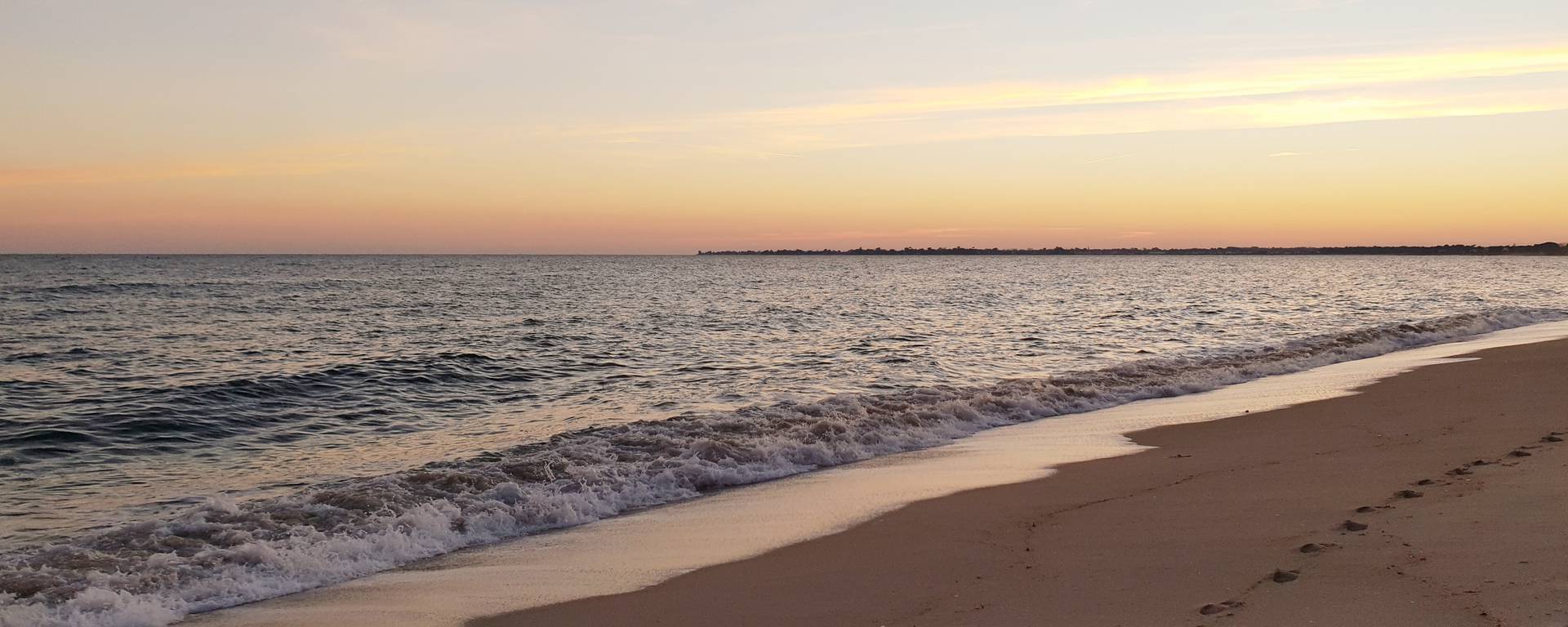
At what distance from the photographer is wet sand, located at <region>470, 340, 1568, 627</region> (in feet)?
16.3

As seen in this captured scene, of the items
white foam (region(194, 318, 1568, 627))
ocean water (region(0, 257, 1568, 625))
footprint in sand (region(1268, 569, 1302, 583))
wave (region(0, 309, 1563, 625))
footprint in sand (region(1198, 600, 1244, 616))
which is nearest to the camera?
footprint in sand (region(1198, 600, 1244, 616))

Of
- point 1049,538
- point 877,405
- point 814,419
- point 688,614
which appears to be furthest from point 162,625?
point 877,405

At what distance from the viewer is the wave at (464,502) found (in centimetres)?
629

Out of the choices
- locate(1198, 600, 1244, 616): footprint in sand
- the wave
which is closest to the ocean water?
the wave

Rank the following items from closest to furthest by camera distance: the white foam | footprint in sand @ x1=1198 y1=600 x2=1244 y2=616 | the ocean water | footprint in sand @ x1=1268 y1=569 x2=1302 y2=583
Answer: footprint in sand @ x1=1198 y1=600 x2=1244 y2=616, footprint in sand @ x1=1268 y1=569 x2=1302 y2=583, the white foam, the ocean water

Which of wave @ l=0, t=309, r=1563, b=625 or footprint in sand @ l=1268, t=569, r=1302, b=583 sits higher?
footprint in sand @ l=1268, t=569, r=1302, b=583

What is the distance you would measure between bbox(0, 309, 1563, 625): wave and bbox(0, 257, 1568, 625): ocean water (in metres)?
0.03

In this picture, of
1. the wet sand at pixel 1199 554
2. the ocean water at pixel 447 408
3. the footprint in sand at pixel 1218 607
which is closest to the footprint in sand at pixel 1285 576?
the wet sand at pixel 1199 554

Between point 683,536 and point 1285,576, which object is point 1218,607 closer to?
point 1285,576

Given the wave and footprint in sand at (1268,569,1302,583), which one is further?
the wave

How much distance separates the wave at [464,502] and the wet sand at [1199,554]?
2250 mm

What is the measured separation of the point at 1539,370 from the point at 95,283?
63.9 meters

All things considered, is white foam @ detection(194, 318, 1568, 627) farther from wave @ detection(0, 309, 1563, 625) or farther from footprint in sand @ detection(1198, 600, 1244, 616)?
footprint in sand @ detection(1198, 600, 1244, 616)

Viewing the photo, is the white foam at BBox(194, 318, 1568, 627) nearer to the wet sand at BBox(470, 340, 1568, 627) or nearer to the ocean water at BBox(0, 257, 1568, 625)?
the wet sand at BBox(470, 340, 1568, 627)
